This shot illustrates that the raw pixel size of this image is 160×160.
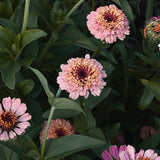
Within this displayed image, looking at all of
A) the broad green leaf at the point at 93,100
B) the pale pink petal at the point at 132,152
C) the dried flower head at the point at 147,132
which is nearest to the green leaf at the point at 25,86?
the broad green leaf at the point at 93,100

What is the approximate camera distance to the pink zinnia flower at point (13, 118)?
26.3 inches

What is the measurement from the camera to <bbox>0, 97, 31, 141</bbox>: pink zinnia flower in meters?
0.67

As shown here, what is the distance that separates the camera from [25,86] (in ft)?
2.68

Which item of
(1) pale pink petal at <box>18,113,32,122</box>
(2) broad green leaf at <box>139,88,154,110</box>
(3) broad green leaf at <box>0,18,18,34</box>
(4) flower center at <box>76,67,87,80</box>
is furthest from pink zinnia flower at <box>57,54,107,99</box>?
(2) broad green leaf at <box>139,88,154,110</box>

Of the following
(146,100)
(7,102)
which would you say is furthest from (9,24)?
(146,100)

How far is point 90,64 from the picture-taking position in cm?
67

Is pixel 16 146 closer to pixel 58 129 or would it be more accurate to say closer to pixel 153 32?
pixel 58 129

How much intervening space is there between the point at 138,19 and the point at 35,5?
705 mm

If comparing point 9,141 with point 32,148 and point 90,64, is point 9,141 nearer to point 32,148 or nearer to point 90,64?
point 32,148

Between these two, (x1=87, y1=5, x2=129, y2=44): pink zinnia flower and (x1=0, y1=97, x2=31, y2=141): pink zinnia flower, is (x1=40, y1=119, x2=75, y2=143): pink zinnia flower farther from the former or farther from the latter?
(x1=87, y1=5, x2=129, y2=44): pink zinnia flower

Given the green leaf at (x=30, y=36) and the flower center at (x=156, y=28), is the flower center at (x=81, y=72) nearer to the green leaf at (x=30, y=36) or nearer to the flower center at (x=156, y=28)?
the green leaf at (x=30, y=36)

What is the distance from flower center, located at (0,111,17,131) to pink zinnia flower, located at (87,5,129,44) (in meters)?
0.26

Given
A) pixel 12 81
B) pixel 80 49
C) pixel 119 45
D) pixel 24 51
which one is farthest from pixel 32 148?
pixel 119 45

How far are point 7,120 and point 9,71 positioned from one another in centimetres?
15
